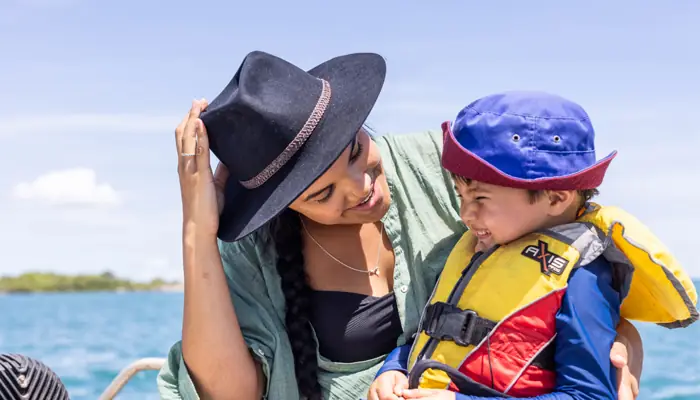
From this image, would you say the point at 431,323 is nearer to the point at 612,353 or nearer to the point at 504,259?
the point at 504,259

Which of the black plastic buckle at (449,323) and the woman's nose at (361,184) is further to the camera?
the woman's nose at (361,184)

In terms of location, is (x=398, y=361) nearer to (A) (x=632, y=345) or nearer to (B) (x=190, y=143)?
(A) (x=632, y=345)

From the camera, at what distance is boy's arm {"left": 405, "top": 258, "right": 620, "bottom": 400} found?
6.79 feet

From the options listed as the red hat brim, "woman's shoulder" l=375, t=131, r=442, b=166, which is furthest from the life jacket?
"woman's shoulder" l=375, t=131, r=442, b=166

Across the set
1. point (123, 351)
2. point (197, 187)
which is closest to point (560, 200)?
point (197, 187)

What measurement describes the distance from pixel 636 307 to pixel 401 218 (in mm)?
842

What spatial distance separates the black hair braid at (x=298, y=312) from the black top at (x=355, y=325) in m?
0.04

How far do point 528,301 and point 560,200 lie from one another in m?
0.27

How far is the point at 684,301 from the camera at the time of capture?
225 cm

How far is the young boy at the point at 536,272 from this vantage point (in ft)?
6.97

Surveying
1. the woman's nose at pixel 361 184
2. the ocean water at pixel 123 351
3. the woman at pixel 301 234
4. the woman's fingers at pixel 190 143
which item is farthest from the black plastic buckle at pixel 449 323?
the ocean water at pixel 123 351

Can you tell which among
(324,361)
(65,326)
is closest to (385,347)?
(324,361)

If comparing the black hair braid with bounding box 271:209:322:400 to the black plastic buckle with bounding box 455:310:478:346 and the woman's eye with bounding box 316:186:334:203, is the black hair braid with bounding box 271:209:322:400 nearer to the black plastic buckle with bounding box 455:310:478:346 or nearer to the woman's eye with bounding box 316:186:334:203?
the woman's eye with bounding box 316:186:334:203

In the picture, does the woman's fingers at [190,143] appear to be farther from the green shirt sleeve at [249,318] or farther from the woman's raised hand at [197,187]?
the green shirt sleeve at [249,318]
